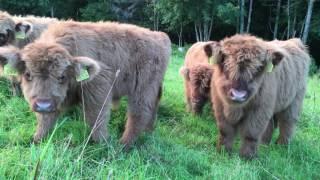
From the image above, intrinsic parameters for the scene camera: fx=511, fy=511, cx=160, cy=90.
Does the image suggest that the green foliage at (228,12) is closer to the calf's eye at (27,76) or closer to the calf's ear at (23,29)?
the calf's ear at (23,29)

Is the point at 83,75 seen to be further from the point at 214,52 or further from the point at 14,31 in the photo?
the point at 14,31

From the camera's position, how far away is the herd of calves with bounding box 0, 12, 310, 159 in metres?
5.27

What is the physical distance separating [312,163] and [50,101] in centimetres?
377

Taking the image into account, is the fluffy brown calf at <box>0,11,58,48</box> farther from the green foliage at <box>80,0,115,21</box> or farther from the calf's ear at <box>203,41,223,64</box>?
the green foliage at <box>80,0,115,21</box>

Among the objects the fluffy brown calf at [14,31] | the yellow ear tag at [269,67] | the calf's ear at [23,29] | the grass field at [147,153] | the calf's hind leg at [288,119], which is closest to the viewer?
the grass field at [147,153]

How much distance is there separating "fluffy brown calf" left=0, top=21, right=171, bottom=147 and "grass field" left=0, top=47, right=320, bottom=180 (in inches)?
10.3

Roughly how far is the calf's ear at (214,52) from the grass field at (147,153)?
120 cm

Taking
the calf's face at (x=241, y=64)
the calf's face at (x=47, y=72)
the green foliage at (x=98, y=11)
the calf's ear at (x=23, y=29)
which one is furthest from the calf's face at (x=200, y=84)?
the green foliage at (x=98, y=11)

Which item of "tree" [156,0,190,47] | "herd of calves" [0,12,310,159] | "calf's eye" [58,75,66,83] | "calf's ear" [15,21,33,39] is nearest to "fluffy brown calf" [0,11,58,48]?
"calf's ear" [15,21,33,39]

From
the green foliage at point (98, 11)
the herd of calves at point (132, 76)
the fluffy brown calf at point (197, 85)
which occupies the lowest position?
the green foliage at point (98, 11)

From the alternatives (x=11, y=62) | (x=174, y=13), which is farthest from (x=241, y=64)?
(x=174, y=13)

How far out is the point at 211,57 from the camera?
6.71 metres

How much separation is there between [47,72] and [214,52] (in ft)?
7.79

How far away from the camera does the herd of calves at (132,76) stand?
527 cm
